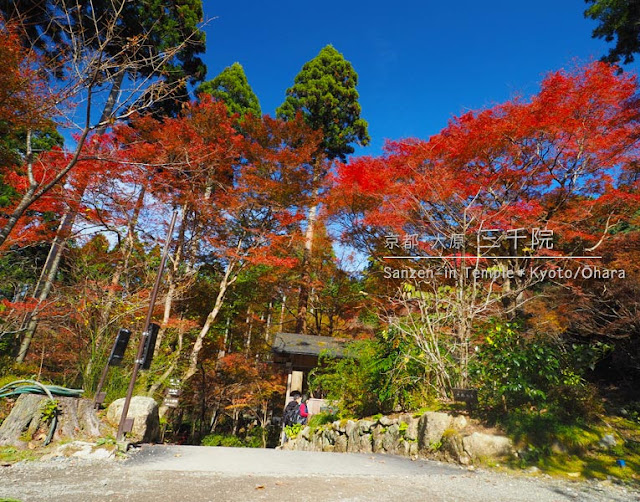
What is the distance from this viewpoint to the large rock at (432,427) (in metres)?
4.80

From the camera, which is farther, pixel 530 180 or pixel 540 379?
pixel 530 180

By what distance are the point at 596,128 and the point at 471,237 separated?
4.02m

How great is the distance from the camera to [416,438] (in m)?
5.17

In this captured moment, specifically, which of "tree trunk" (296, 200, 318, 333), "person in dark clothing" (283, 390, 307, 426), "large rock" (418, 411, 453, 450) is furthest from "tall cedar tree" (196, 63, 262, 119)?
"large rock" (418, 411, 453, 450)

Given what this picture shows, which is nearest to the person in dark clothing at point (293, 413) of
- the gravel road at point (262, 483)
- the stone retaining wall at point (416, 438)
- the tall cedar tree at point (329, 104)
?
the stone retaining wall at point (416, 438)

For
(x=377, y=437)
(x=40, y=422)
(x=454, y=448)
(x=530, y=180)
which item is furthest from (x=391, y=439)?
(x=530, y=180)

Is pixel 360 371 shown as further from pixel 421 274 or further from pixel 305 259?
pixel 305 259

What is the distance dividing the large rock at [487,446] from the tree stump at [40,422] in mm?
4795

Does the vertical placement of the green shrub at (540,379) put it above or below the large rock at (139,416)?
above

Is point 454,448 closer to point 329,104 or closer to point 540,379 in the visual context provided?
point 540,379

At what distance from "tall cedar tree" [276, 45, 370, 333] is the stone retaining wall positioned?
28.7 ft

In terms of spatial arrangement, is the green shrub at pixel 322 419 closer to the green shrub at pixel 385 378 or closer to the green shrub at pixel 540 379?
the green shrub at pixel 385 378

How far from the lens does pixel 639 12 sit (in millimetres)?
6375

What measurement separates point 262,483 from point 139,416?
2.99m
